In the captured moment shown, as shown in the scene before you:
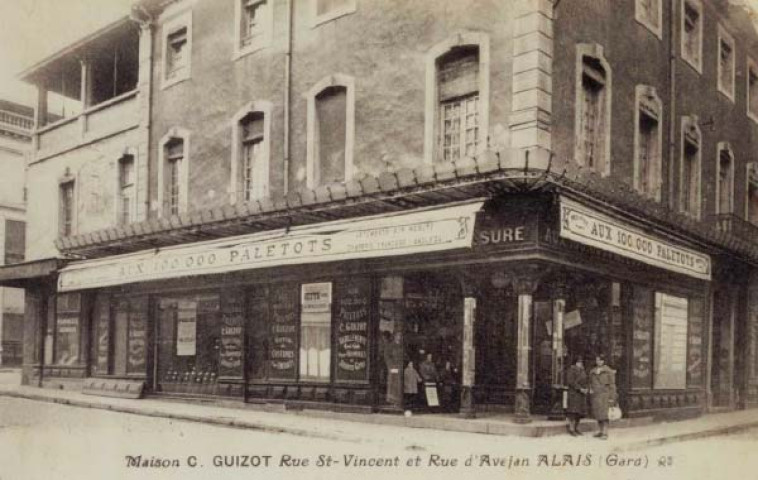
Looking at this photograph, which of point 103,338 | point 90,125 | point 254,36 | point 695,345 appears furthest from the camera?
point 90,125

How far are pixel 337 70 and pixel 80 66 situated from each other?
31.2 ft

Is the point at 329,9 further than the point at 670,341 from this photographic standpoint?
No

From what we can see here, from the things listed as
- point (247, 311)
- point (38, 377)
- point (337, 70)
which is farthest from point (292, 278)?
point (38, 377)

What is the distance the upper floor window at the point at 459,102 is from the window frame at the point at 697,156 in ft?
18.7

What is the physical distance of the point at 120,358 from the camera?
1856 centimetres

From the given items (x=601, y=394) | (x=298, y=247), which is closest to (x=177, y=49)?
(x=298, y=247)

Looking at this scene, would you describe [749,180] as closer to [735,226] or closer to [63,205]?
[735,226]

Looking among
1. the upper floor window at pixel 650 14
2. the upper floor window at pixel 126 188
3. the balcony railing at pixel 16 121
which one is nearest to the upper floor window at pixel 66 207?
the upper floor window at pixel 126 188

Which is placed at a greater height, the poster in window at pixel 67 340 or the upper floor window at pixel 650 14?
the upper floor window at pixel 650 14

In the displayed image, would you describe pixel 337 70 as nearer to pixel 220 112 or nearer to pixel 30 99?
pixel 220 112

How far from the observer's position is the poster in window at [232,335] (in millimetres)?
15727

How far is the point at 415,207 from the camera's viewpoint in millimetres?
12453

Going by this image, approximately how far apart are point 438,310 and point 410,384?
1.43 m

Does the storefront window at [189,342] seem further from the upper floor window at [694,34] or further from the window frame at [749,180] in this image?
the window frame at [749,180]
